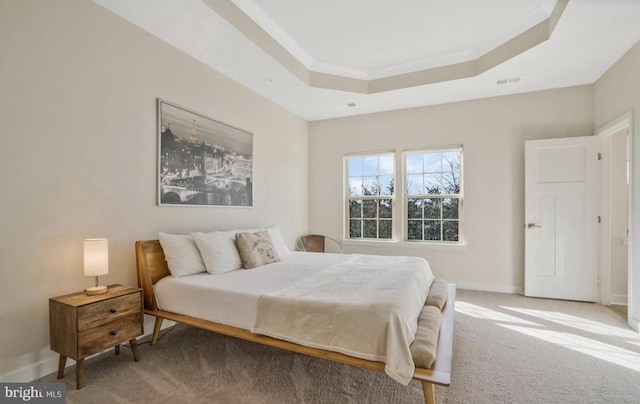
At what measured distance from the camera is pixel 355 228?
5.31m

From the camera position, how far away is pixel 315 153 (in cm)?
555

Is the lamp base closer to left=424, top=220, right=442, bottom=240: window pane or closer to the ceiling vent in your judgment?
left=424, top=220, right=442, bottom=240: window pane

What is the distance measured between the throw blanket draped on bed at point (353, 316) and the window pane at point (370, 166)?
2.97m

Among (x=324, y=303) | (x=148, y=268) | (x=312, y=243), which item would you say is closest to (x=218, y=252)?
(x=148, y=268)

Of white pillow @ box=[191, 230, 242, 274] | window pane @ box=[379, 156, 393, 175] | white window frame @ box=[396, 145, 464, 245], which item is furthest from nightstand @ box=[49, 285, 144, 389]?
window pane @ box=[379, 156, 393, 175]

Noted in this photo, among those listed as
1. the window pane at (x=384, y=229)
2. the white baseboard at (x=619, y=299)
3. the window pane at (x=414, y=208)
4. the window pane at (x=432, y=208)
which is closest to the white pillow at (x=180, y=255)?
the window pane at (x=384, y=229)

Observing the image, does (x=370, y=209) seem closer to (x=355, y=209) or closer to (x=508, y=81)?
(x=355, y=209)

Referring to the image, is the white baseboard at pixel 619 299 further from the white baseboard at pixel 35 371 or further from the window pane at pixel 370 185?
the white baseboard at pixel 35 371

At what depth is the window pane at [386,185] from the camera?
508 cm

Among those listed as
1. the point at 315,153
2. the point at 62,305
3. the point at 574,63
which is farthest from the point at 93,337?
the point at 574,63

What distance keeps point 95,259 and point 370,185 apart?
401 centimetres

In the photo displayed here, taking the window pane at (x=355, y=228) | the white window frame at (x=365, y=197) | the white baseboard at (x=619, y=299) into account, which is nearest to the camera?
the white baseboard at (x=619, y=299)

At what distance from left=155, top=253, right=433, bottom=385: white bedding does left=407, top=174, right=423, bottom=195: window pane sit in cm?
209

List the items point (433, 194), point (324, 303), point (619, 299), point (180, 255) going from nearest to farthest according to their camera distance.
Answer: point (324, 303) < point (180, 255) < point (619, 299) < point (433, 194)
